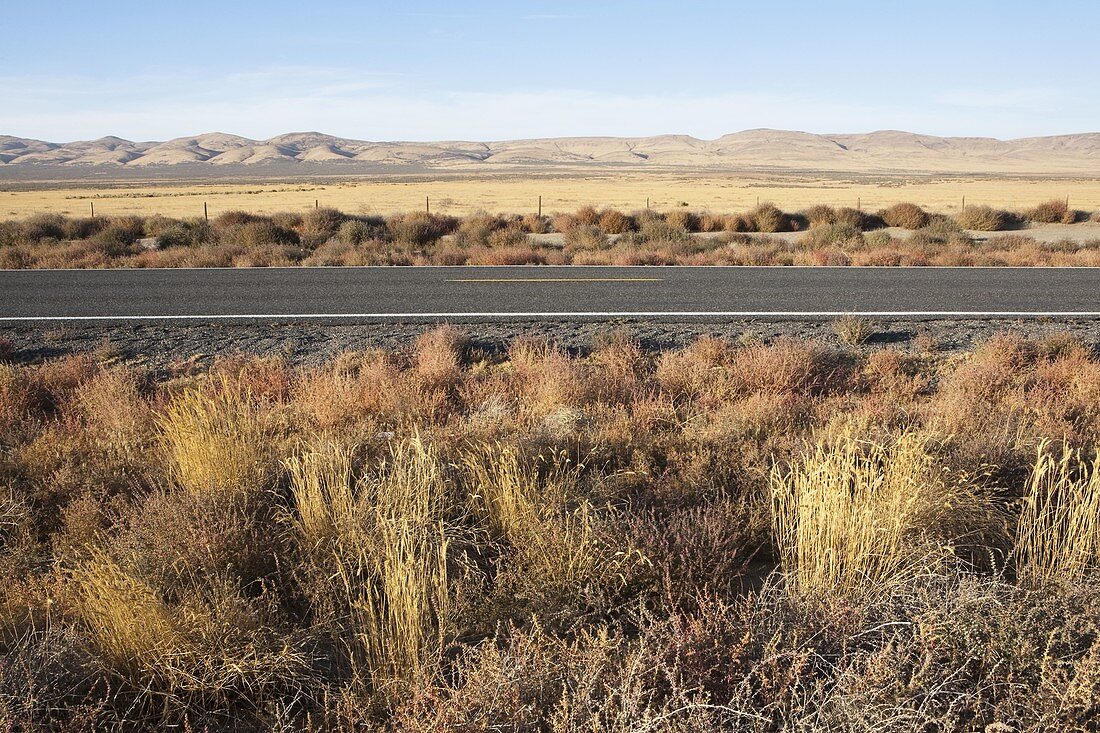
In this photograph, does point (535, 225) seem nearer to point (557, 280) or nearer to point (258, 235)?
point (258, 235)

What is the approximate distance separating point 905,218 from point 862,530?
26968 mm

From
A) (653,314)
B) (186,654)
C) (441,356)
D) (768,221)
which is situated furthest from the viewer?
(768,221)

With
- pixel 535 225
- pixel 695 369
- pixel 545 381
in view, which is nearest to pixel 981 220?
pixel 535 225

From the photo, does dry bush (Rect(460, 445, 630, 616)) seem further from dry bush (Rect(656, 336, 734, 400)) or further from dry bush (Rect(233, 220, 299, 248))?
dry bush (Rect(233, 220, 299, 248))

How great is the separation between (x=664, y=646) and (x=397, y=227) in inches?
867

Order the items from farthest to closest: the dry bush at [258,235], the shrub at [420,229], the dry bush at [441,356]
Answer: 1. the shrub at [420,229]
2. the dry bush at [258,235]
3. the dry bush at [441,356]

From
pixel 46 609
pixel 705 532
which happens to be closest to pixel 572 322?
pixel 705 532

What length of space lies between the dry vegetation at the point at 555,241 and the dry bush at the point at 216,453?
40.7ft

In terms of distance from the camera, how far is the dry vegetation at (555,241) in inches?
685

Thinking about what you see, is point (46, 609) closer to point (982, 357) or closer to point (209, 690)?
point (209, 690)

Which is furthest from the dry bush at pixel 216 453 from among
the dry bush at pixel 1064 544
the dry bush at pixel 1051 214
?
the dry bush at pixel 1051 214

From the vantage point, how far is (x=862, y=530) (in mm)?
3549

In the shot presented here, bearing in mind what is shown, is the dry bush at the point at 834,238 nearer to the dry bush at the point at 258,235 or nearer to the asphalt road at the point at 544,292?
the asphalt road at the point at 544,292

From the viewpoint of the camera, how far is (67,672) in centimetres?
281
